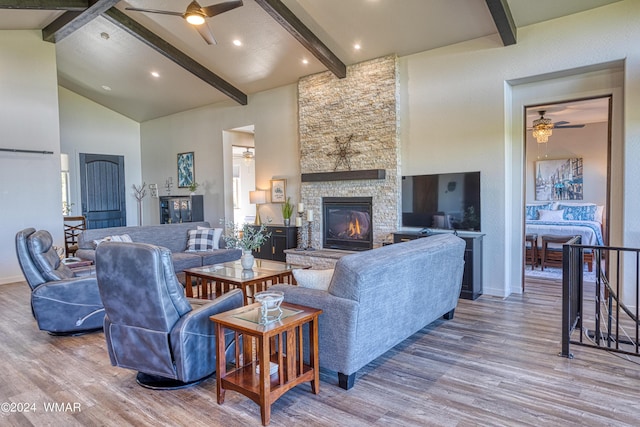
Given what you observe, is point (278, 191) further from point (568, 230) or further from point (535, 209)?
point (535, 209)

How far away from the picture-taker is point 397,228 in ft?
19.8

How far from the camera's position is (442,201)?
5.54 meters

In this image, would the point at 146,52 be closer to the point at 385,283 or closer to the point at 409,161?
the point at 409,161

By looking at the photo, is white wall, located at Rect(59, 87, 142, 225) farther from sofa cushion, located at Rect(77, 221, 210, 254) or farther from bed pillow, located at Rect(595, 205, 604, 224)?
bed pillow, located at Rect(595, 205, 604, 224)

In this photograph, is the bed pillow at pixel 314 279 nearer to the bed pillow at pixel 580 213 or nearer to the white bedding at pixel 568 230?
the white bedding at pixel 568 230

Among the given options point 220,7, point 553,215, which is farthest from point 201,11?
point 553,215

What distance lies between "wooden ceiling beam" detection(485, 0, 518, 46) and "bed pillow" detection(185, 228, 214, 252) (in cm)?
491

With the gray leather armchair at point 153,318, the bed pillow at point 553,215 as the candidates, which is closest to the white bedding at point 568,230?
the bed pillow at point 553,215

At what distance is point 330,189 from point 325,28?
2.56 m

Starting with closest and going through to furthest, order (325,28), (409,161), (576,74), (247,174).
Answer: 1. (576,74)
2. (325,28)
3. (409,161)
4. (247,174)

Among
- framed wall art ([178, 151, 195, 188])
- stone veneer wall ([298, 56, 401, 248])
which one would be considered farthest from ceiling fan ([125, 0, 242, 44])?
framed wall art ([178, 151, 195, 188])

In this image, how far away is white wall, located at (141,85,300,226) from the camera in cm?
757

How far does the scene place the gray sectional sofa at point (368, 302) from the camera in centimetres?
260

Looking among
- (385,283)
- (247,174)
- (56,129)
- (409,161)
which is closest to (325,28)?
(409,161)
